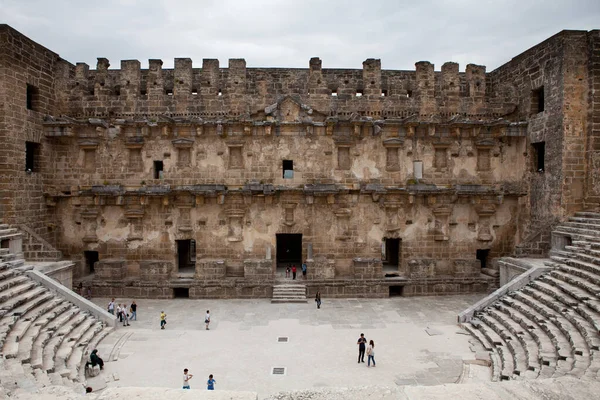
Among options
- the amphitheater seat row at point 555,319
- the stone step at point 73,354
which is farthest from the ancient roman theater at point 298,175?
the stone step at point 73,354

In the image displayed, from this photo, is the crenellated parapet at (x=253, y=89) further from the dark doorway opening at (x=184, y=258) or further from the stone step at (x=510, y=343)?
the stone step at (x=510, y=343)

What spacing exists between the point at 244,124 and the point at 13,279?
34.3 feet

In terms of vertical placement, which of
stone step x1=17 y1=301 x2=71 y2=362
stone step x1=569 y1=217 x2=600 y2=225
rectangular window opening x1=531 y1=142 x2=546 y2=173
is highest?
rectangular window opening x1=531 y1=142 x2=546 y2=173

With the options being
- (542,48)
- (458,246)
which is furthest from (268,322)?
(542,48)

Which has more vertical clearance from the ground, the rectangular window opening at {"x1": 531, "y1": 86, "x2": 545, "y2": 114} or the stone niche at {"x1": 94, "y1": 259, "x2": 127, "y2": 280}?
the rectangular window opening at {"x1": 531, "y1": 86, "x2": 545, "y2": 114}

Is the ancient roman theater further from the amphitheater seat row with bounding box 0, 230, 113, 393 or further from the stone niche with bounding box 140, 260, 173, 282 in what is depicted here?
the amphitheater seat row with bounding box 0, 230, 113, 393

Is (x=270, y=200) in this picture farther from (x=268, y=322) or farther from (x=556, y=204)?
(x=556, y=204)

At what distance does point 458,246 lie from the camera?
19781mm

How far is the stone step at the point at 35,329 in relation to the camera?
1022 cm

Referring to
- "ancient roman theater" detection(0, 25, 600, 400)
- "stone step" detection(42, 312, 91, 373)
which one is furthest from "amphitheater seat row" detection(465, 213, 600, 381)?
"stone step" detection(42, 312, 91, 373)

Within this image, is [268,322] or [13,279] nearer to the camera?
[13,279]

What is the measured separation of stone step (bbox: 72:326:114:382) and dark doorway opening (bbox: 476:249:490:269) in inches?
656

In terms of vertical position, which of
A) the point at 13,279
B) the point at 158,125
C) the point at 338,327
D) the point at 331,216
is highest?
the point at 158,125

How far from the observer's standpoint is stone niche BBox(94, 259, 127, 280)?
18.9 meters
